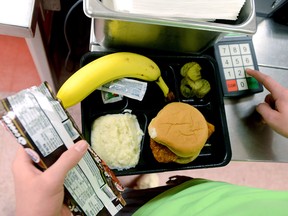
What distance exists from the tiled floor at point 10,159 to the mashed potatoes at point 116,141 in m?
0.24

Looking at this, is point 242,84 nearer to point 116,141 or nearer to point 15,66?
point 116,141

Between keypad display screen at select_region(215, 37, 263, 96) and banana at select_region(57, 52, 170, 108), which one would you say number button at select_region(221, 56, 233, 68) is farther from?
banana at select_region(57, 52, 170, 108)

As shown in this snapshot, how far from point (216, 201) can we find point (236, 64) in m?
0.36

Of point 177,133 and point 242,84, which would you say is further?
point 242,84

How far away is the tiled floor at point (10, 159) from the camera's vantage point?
709 millimetres

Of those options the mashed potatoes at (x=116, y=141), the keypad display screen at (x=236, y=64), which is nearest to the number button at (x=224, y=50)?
the keypad display screen at (x=236, y=64)

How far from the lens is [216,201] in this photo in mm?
508

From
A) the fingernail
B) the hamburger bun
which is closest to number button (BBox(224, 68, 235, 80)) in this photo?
the hamburger bun

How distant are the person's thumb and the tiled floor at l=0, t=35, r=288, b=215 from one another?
0.31 meters

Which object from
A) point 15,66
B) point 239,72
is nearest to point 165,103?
point 239,72

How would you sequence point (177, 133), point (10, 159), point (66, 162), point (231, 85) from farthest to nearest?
point (10, 159) → point (231, 85) → point (177, 133) → point (66, 162)

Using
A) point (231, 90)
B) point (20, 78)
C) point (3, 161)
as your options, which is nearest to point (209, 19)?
point (231, 90)

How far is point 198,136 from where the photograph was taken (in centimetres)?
60

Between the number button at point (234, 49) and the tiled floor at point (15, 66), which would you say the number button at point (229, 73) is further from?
the tiled floor at point (15, 66)
